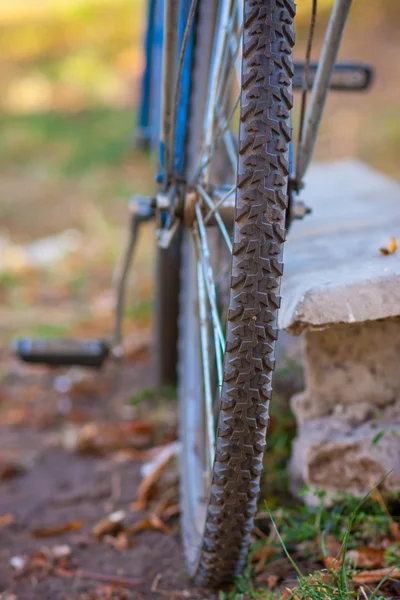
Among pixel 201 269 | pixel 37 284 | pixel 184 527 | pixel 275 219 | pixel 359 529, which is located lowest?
pixel 37 284

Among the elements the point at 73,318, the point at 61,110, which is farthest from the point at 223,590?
the point at 61,110

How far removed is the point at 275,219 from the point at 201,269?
0.46 meters

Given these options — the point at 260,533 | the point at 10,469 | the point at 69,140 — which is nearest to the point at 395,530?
the point at 260,533

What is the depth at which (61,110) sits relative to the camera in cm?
675

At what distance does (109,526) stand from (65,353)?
77 cm

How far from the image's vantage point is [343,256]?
1.65m

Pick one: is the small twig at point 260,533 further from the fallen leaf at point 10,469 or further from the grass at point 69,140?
the grass at point 69,140

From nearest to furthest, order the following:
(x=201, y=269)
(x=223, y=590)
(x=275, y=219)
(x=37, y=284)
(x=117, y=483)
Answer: (x=275, y=219) → (x=223, y=590) → (x=201, y=269) → (x=117, y=483) → (x=37, y=284)

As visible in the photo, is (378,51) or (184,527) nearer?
(184,527)

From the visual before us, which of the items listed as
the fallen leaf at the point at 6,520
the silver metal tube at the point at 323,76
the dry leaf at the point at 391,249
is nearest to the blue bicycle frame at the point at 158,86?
the silver metal tube at the point at 323,76

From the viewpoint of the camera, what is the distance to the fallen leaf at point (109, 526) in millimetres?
1936

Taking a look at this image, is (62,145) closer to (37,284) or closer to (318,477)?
(37,284)

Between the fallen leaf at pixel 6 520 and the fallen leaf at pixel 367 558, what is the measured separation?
0.95 metres

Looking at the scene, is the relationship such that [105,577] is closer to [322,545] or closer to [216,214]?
[322,545]
